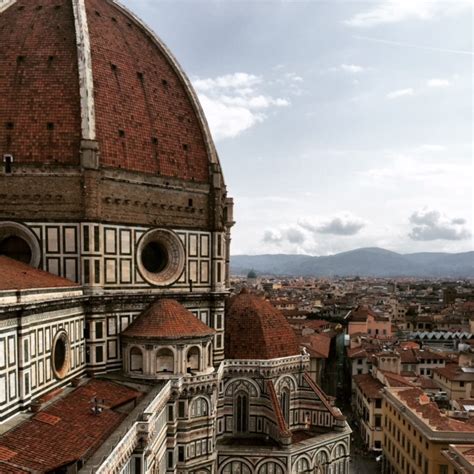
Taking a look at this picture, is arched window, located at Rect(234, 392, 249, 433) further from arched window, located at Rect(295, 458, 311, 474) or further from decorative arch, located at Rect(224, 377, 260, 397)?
arched window, located at Rect(295, 458, 311, 474)

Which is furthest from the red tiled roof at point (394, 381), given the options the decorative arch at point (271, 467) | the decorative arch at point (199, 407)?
the decorative arch at point (199, 407)

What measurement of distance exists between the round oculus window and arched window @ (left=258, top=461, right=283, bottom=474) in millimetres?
10752

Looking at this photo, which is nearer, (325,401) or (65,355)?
(65,355)

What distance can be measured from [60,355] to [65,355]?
0.23m

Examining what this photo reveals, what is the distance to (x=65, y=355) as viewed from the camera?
19.6 m

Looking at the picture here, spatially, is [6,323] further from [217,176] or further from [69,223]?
A: [217,176]

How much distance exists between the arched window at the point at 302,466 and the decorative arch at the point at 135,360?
9323 millimetres

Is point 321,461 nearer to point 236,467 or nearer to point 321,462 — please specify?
point 321,462

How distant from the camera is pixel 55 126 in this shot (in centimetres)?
2166

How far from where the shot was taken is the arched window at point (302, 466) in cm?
2455

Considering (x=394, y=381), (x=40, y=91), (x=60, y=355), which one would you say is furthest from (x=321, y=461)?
(x=40, y=91)

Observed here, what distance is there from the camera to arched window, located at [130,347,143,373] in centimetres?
2178

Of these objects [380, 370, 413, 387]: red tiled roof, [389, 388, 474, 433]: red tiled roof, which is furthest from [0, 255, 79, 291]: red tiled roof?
[380, 370, 413, 387]: red tiled roof

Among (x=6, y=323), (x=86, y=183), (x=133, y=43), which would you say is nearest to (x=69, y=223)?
(x=86, y=183)
